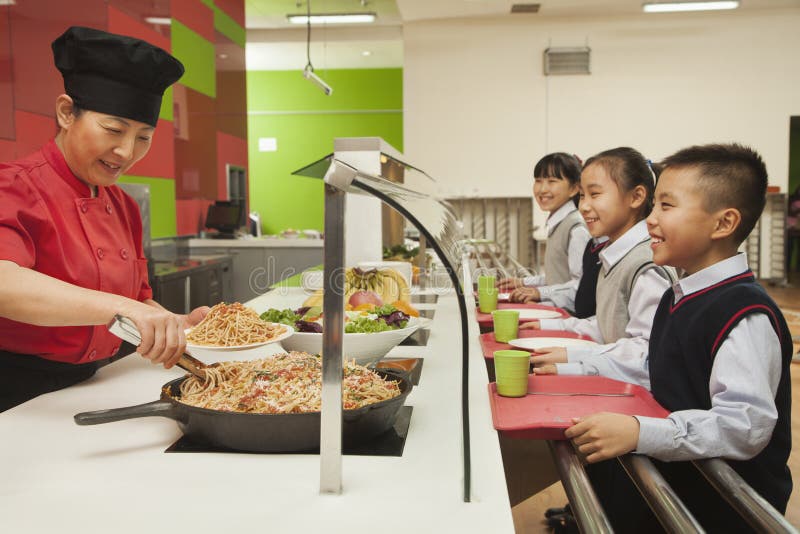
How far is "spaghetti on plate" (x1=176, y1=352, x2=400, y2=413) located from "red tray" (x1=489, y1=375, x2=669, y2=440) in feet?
0.79

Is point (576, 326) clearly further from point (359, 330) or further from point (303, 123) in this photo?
point (303, 123)

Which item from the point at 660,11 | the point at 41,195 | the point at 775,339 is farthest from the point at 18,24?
the point at 660,11

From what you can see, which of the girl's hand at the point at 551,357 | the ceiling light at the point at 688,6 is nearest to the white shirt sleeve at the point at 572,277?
the girl's hand at the point at 551,357

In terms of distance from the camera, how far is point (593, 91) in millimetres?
8641

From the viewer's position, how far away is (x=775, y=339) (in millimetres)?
1331

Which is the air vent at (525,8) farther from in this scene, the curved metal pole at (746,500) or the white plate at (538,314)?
the curved metal pole at (746,500)

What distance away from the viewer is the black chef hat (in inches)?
55.4

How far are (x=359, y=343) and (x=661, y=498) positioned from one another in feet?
2.29

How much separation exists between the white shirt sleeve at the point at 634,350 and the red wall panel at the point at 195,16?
4.94 metres

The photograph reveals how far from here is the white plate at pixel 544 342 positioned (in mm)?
1928

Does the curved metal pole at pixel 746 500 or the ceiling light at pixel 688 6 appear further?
the ceiling light at pixel 688 6

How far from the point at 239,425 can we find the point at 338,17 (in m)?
8.01

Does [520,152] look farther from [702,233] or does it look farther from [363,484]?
[363,484]

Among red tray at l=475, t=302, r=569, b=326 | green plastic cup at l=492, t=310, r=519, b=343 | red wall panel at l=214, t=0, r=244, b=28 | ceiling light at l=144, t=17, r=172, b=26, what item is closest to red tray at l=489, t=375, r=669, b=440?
green plastic cup at l=492, t=310, r=519, b=343
